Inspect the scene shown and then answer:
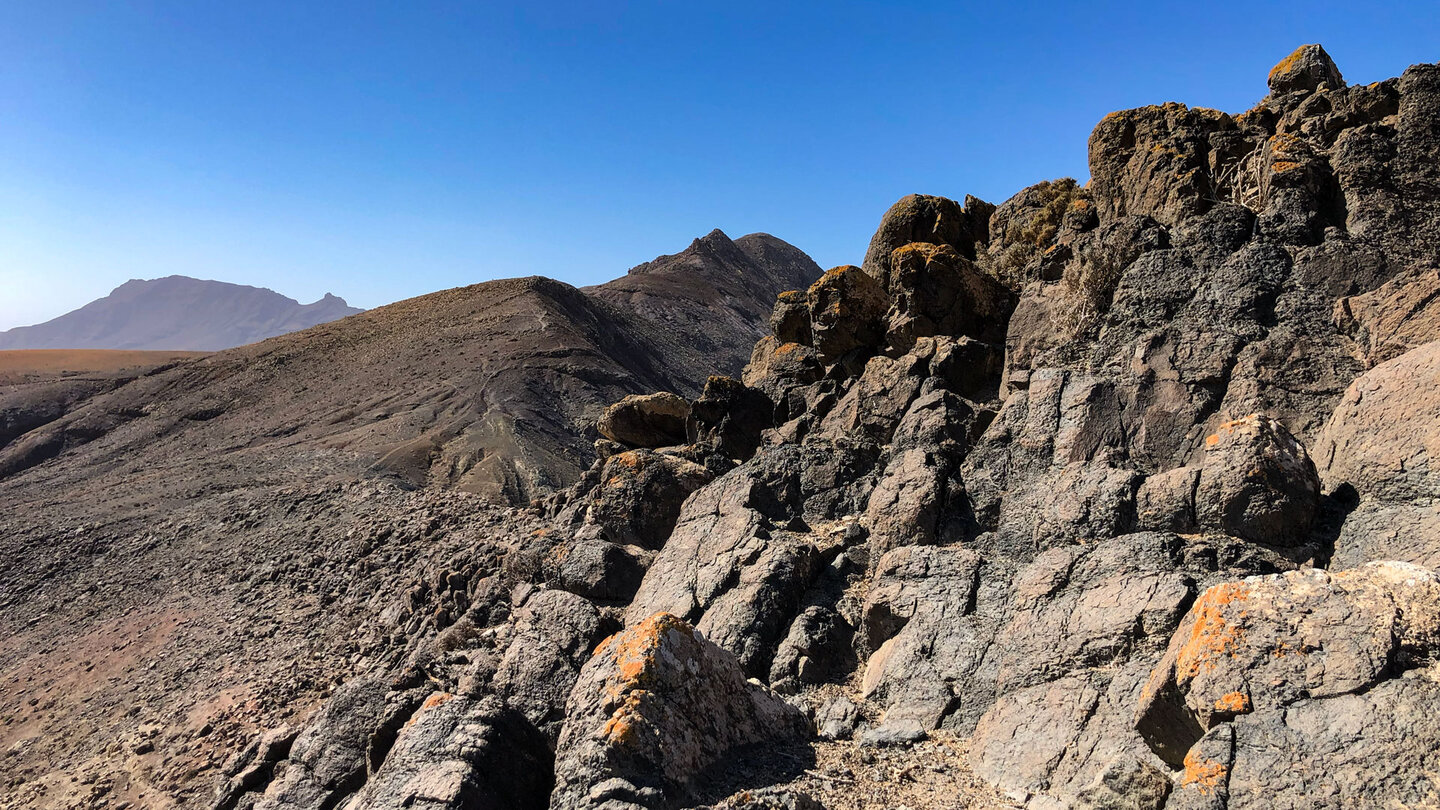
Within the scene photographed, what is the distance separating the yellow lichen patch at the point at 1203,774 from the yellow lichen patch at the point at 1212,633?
1.76 feet

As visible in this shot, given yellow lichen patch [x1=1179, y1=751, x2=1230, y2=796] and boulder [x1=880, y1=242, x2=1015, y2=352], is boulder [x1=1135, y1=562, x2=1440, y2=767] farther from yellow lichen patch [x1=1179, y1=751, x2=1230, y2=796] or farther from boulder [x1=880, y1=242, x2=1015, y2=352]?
boulder [x1=880, y1=242, x2=1015, y2=352]

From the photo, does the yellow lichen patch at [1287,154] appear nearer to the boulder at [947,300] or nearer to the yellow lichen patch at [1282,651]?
the boulder at [947,300]

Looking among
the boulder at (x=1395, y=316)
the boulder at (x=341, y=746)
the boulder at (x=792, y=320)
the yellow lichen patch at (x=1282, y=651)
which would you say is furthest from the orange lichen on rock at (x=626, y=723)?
the boulder at (x=792, y=320)

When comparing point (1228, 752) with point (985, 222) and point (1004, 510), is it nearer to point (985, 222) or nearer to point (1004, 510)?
point (1004, 510)

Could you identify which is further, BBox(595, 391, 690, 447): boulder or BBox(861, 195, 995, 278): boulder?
BBox(595, 391, 690, 447): boulder

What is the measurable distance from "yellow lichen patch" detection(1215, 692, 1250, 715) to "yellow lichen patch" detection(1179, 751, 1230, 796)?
32 cm

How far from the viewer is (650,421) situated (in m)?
15.8

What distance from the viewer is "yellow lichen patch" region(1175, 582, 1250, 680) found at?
4828 millimetres

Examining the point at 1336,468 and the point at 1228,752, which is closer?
the point at 1228,752

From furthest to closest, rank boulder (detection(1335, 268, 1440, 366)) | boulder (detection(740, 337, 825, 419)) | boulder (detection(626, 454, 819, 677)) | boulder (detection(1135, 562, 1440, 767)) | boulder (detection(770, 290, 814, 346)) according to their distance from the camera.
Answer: boulder (detection(770, 290, 814, 346))
boulder (detection(740, 337, 825, 419))
boulder (detection(626, 454, 819, 677))
boulder (detection(1335, 268, 1440, 366))
boulder (detection(1135, 562, 1440, 767))

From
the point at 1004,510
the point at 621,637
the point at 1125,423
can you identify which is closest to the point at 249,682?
the point at 621,637

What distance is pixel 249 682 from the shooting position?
→ 1407 cm

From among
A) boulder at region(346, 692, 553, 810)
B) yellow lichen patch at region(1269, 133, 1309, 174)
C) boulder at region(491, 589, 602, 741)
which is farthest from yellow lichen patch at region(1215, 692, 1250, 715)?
yellow lichen patch at region(1269, 133, 1309, 174)

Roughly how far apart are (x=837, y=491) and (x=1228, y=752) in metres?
6.24
